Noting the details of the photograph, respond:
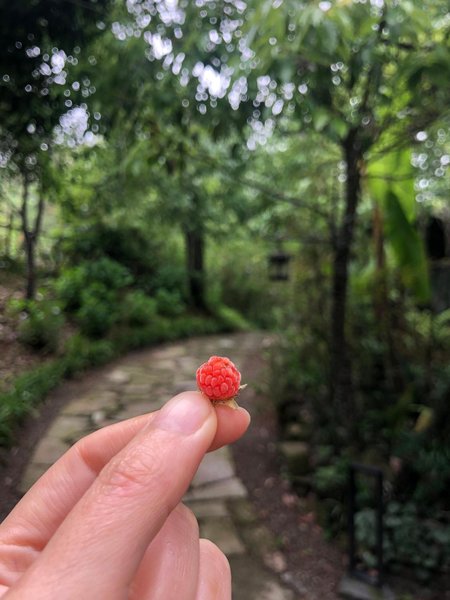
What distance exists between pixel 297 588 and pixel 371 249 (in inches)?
93.8

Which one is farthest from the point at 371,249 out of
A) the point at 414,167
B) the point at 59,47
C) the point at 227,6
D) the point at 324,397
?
the point at 59,47

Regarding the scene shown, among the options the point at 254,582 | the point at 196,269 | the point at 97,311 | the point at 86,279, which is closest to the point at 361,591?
the point at 254,582

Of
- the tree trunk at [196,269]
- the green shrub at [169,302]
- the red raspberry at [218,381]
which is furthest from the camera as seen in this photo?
the tree trunk at [196,269]

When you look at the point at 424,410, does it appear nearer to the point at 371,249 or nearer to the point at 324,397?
the point at 324,397

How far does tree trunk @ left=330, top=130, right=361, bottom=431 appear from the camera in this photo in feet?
7.89

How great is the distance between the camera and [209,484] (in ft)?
6.16

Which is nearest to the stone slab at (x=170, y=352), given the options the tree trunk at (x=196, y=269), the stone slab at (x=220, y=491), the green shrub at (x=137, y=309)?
the green shrub at (x=137, y=309)

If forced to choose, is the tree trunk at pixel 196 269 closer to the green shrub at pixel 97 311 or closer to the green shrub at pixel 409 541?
the green shrub at pixel 97 311

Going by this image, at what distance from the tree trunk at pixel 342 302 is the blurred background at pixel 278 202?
14mm

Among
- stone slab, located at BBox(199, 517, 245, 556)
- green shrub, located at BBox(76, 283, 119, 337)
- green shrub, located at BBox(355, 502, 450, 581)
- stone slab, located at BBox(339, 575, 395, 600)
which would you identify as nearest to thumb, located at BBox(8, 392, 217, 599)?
stone slab, located at BBox(199, 517, 245, 556)

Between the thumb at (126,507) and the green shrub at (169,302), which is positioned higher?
the green shrub at (169,302)

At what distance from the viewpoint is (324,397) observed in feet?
9.43

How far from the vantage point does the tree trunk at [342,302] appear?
94.7 inches

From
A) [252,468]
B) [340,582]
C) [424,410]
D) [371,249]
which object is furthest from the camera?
[371,249]
